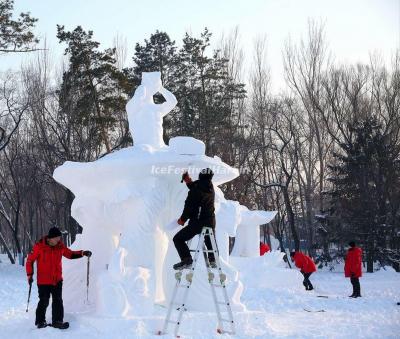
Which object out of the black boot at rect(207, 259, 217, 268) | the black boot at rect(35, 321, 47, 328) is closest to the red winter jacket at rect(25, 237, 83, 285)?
the black boot at rect(35, 321, 47, 328)

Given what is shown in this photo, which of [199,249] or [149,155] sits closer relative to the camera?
[199,249]

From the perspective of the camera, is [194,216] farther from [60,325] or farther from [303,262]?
[303,262]

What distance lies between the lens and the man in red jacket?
7.32 metres

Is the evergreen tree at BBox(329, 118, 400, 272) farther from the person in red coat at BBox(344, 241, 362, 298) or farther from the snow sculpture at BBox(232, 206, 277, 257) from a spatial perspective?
the person in red coat at BBox(344, 241, 362, 298)

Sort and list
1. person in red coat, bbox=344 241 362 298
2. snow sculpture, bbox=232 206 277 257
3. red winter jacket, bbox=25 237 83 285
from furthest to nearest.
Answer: snow sculpture, bbox=232 206 277 257 → person in red coat, bbox=344 241 362 298 → red winter jacket, bbox=25 237 83 285

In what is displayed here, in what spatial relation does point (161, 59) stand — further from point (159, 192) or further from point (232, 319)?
point (232, 319)

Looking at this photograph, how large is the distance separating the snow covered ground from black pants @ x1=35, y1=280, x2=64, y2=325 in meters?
0.22

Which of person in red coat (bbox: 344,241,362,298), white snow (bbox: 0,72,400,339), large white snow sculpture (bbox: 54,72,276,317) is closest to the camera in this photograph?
white snow (bbox: 0,72,400,339)

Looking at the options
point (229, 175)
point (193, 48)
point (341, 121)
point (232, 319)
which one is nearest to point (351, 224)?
point (341, 121)

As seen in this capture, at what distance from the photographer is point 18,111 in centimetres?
2655

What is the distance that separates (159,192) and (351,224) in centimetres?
1759

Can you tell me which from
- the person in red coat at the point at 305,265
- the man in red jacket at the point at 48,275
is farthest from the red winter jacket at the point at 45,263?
the person in red coat at the point at 305,265

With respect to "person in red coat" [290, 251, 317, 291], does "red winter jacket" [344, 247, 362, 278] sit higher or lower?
higher

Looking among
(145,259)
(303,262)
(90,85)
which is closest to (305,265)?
(303,262)
